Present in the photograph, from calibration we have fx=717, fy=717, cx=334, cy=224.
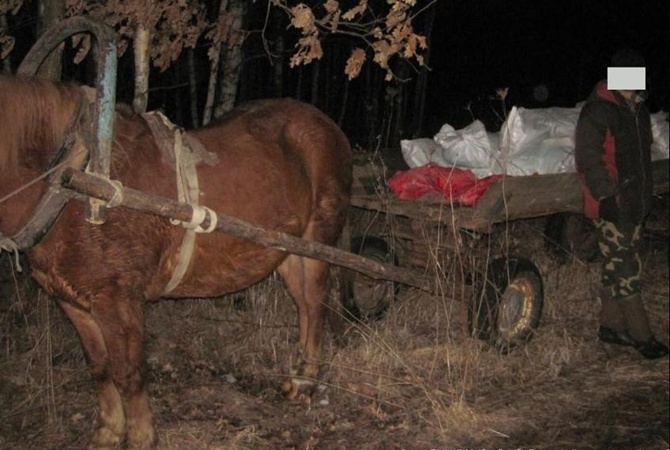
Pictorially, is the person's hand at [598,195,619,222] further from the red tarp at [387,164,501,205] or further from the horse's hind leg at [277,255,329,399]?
the horse's hind leg at [277,255,329,399]

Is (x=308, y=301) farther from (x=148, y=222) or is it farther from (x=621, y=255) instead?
(x=621, y=255)

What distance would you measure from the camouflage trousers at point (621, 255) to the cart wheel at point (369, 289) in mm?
1574

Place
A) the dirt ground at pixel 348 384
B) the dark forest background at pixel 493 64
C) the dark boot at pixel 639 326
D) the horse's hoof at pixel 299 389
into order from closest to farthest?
the dirt ground at pixel 348 384 < the horse's hoof at pixel 299 389 < the dark boot at pixel 639 326 < the dark forest background at pixel 493 64

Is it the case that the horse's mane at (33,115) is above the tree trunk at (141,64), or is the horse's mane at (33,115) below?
below

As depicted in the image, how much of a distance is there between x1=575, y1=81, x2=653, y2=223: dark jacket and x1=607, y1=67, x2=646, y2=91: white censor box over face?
0.19 ft

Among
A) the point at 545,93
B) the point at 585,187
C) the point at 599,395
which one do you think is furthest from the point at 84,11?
the point at 545,93

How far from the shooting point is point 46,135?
3.29 meters

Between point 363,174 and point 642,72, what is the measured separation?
217cm

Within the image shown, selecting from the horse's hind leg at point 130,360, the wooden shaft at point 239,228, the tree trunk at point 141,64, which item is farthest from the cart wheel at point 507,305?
the tree trunk at point 141,64

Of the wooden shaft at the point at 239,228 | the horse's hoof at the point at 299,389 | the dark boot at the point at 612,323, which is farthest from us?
the dark boot at the point at 612,323

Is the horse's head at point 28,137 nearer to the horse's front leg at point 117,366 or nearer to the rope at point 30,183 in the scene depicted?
the rope at point 30,183

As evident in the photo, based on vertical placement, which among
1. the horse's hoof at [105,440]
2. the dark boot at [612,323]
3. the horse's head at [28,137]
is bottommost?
the horse's hoof at [105,440]

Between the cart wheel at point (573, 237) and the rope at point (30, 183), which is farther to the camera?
the cart wheel at point (573, 237)

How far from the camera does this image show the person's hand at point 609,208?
5.05 meters
